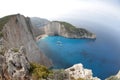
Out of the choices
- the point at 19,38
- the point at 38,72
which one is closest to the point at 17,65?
the point at 38,72

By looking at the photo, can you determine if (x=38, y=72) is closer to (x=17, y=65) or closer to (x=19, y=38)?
(x=17, y=65)

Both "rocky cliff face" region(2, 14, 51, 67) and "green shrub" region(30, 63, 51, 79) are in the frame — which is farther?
"rocky cliff face" region(2, 14, 51, 67)

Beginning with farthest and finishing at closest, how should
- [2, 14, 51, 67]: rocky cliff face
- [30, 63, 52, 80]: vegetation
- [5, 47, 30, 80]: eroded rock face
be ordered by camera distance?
[2, 14, 51, 67]: rocky cliff face, [5, 47, 30, 80]: eroded rock face, [30, 63, 52, 80]: vegetation

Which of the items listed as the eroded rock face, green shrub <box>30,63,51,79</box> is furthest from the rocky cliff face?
green shrub <box>30,63,51,79</box>

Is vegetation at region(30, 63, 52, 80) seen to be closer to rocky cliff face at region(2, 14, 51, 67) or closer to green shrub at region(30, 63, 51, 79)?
green shrub at region(30, 63, 51, 79)

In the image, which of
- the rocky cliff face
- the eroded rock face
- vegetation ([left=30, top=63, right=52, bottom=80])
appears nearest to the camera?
vegetation ([left=30, top=63, right=52, bottom=80])

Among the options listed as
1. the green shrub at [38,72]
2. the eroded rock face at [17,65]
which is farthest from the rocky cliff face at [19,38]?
the green shrub at [38,72]

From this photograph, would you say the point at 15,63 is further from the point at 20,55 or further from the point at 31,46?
the point at 31,46

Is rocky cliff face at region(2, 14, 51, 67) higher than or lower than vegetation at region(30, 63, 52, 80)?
lower

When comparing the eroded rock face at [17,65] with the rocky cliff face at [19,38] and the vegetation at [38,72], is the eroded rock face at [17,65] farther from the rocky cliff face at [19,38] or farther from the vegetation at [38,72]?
the rocky cliff face at [19,38]
